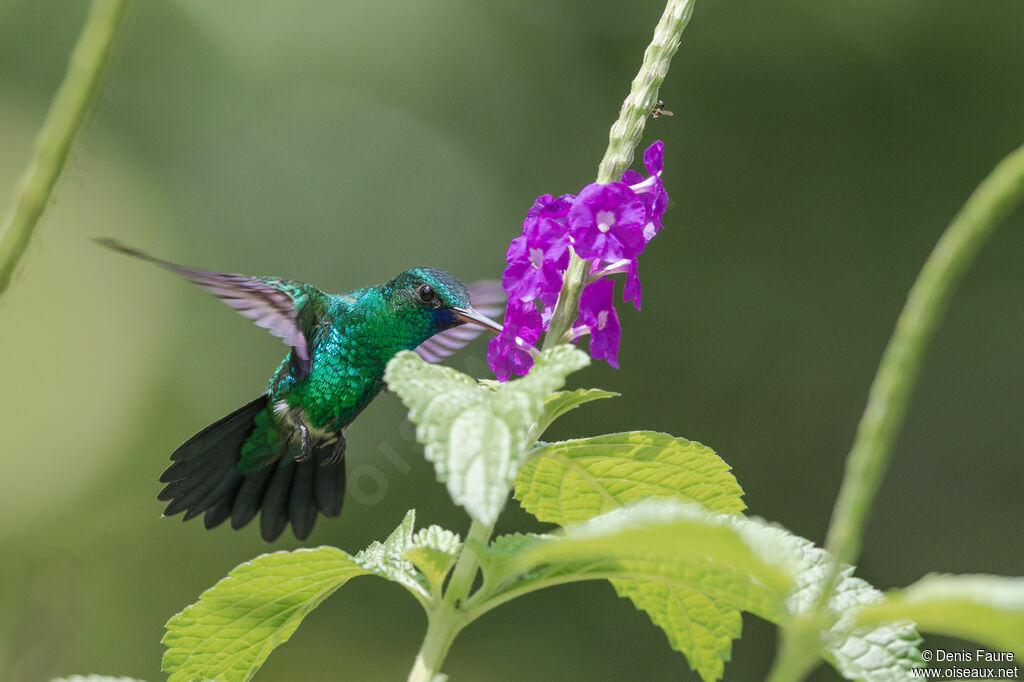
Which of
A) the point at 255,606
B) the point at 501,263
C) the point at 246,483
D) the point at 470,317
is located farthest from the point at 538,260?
the point at 501,263

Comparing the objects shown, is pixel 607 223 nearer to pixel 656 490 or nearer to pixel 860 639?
pixel 656 490

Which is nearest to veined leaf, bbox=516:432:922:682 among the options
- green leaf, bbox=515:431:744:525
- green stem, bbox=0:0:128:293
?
green leaf, bbox=515:431:744:525

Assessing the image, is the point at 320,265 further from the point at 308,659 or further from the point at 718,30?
the point at 718,30

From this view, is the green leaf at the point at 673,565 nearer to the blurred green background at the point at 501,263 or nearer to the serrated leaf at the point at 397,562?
the serrated leaf at the point at 397,562

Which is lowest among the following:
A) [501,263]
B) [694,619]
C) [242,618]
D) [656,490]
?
[242,618]

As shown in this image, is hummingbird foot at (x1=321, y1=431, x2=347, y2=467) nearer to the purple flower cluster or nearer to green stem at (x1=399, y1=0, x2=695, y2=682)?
the purple flower cluster

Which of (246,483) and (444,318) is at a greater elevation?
(444,318)

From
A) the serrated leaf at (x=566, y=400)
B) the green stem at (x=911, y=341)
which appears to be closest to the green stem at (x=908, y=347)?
the green stem at (x=911, y=341)

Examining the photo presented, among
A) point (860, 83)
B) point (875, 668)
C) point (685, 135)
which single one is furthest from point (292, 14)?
point (875, 668)
